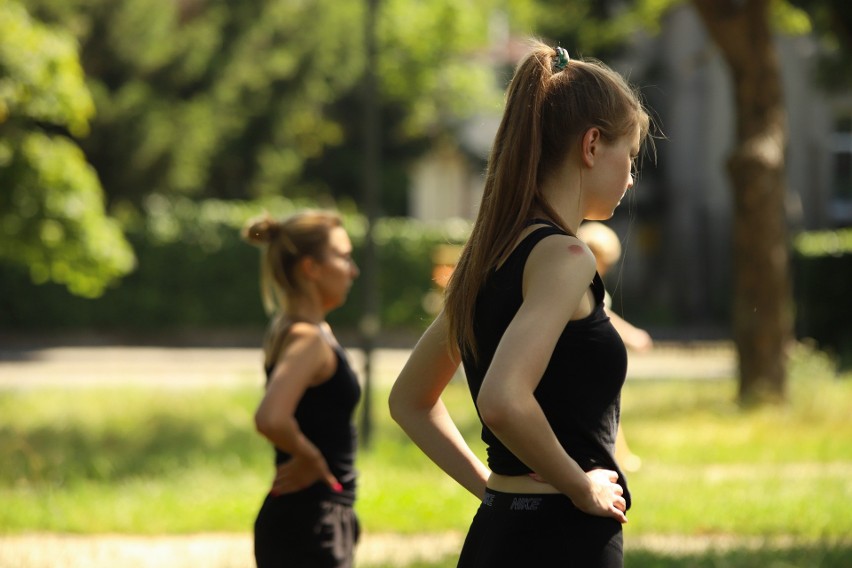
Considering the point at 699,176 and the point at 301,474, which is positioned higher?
the point at 301,474

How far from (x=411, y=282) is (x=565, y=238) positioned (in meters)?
23.6

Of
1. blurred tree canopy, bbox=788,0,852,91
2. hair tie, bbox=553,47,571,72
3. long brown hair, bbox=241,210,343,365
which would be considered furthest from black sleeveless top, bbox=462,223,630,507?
blurred tree canopy, bbox=788,0,852,91

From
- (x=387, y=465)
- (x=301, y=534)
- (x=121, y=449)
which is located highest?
(x=301, y=534)

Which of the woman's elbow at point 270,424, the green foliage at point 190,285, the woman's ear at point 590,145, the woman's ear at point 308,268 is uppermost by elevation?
the woman's ear at point 590,145

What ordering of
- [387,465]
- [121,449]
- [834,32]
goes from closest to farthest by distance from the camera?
[387,465] → [121,449] → [834,32]

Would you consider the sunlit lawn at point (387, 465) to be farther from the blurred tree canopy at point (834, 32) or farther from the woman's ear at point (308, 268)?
the blurred tree canopy at point (834, 32)

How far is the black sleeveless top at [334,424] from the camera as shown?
3.99m

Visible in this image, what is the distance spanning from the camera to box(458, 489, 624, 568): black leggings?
2.49 metres

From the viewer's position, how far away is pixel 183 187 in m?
29.0

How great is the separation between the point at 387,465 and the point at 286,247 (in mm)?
5526

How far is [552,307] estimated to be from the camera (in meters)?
2.36

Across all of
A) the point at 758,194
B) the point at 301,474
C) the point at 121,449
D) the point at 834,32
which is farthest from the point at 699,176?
the point at 301,474

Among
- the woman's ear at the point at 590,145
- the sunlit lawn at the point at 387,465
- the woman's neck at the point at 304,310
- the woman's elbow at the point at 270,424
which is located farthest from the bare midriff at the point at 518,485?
the sunlit lawn at the point at 387,465

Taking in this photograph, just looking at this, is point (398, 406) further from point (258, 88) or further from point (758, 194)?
point (258, 88)
